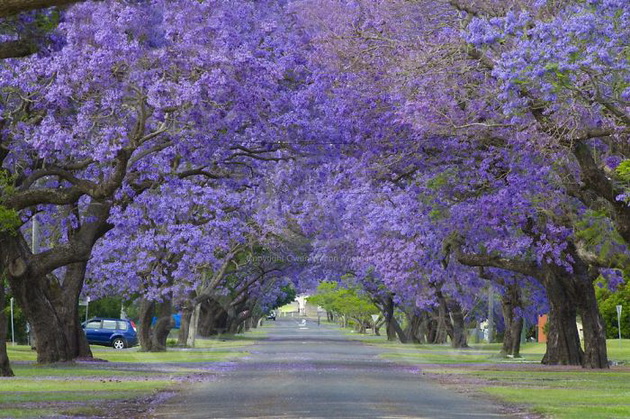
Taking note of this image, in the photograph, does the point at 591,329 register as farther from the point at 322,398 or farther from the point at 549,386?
the point at 322,398

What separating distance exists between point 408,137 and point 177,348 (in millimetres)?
33673

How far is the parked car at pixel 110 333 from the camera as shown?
63.0 metres

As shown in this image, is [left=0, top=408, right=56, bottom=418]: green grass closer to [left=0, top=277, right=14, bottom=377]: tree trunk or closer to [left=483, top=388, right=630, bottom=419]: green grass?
[left=483, top=388, right=630, bottom=419]: green grass

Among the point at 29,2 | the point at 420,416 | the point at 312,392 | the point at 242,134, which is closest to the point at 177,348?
the point at 242,134

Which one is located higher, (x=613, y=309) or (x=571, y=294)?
(x=613, y=309)

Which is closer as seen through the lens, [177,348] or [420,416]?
[420,416]

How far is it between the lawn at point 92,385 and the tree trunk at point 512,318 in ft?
44.6

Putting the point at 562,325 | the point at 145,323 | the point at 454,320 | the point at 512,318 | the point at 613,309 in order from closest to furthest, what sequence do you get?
1. the point at 562,325
2. the point at 512,318
3. the point at 145,323
4. the point at 454,320
5. the point at 613,309

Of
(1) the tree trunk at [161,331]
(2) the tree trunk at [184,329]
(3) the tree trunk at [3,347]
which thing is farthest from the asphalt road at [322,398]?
(2) the tree trunk at [184,329]

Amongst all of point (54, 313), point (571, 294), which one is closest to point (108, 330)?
point (54, 313)

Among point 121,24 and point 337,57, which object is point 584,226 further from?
point 121,24

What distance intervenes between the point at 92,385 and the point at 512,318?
2701 cm

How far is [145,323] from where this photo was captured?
5353cm

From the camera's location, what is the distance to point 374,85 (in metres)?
26.7
